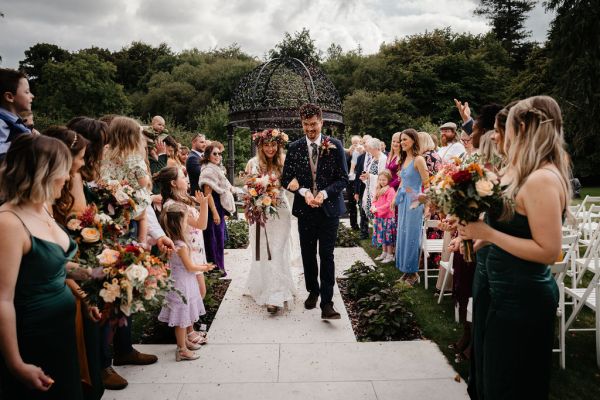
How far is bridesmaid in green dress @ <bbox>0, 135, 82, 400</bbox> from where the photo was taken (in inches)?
77.5

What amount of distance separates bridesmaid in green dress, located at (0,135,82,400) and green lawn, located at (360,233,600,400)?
11.1 feet

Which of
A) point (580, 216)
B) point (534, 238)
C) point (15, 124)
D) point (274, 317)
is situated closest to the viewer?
point (534, 238)

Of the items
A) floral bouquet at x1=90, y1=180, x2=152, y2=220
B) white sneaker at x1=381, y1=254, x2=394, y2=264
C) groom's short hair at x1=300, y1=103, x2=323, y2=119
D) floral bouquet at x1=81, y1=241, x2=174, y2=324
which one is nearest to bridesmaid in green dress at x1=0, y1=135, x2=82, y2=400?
floral bouquet at x1=81, y1=241, x2=174, y2=324

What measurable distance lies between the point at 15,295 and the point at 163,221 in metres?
2.18

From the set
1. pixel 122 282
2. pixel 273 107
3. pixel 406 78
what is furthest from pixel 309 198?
pixel 406 78

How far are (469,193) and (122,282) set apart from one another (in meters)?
2.16

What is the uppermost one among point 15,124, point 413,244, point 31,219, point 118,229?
point 15,124

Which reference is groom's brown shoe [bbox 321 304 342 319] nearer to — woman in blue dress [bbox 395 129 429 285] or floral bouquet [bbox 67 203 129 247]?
woman in blue dress [bbox 395 129 429 285]

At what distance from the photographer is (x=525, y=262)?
2.33 metres

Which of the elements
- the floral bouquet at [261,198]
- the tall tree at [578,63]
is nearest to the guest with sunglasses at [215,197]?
the floral bouquet at [261,198]

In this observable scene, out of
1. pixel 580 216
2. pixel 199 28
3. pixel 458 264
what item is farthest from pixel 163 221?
pixel 199 28

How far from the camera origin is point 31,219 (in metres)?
2.14

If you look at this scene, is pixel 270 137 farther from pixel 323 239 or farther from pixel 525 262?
pixel 525 262

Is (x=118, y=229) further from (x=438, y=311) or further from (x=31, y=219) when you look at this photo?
(x=438, y=311)
